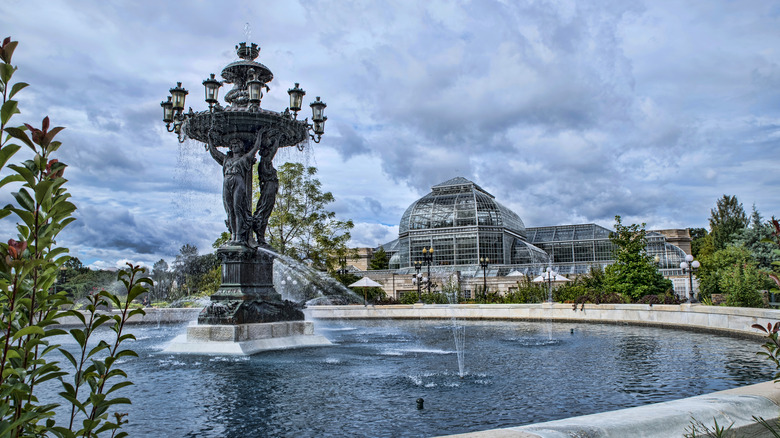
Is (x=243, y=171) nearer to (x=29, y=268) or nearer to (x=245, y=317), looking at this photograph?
(x=245, y=317)

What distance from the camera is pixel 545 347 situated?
12844 millimetres

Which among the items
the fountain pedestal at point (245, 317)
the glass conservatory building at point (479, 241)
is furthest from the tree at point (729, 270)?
the glass conservatory building at point (479, 241)

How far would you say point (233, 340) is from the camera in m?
11.5

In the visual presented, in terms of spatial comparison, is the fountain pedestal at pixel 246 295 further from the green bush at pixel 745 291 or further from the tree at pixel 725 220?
the tree at pixel 725 220

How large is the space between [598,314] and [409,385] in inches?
670

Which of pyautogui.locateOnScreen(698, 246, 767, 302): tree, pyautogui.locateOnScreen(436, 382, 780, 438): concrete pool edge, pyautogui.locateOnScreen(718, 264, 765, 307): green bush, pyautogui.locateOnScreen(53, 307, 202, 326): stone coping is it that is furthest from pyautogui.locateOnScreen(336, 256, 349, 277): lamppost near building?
pyautogui.locateOnScreen(436, 382, 780, 438): concrete pool edge

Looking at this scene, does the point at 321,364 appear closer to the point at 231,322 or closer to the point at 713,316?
the point at 231,322

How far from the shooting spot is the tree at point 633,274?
994 inches

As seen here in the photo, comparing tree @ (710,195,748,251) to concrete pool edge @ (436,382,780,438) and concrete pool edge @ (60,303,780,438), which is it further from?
concrete pool edge @ (436,382,780,438)

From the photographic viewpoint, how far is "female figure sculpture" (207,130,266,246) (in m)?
12.6

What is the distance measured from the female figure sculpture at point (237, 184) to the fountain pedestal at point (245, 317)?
49 centimetres

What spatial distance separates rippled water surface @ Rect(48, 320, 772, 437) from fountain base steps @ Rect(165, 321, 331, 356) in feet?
1.10

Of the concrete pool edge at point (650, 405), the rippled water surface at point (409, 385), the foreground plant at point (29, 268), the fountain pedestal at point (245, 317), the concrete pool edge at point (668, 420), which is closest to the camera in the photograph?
the foreground plant at point (29, 268)

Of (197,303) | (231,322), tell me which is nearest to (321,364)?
(231,322)
